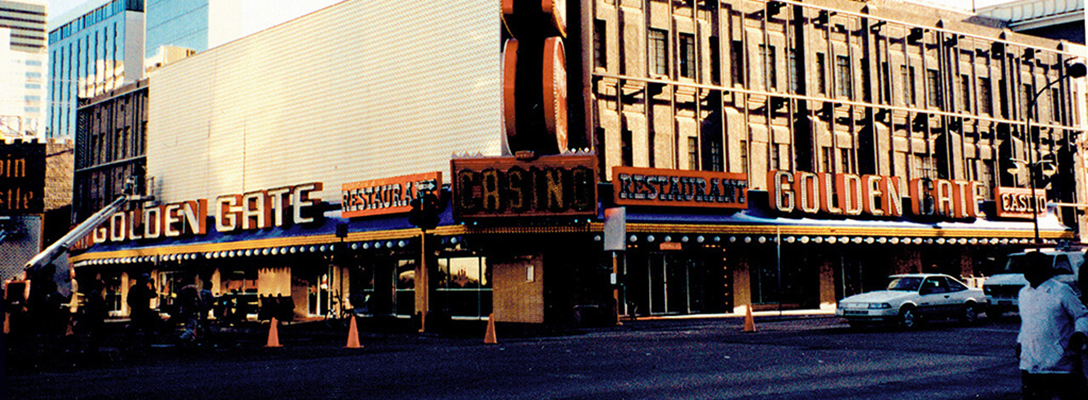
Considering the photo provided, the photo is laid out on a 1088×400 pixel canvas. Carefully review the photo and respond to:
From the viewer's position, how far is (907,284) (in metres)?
23.8

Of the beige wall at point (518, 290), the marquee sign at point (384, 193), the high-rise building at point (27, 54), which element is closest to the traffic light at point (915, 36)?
the beige wall at point (518, 290)

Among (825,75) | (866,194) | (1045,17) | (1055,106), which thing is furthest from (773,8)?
(1045,17)

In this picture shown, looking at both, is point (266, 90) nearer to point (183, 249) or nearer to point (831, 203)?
point (183, 249)

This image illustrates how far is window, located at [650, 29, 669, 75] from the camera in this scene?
34.7m

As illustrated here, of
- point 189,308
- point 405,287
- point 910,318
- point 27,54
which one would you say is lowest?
point 910,318

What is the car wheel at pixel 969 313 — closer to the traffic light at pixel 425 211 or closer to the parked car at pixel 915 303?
the parked car at pixel 915 303

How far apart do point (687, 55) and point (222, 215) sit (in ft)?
73.6

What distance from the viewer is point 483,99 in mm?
32625

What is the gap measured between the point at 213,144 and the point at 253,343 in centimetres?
2553

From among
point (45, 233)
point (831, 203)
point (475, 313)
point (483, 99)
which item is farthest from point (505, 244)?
point (45, 233)

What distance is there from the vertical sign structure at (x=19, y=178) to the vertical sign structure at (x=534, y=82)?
14.5 metres

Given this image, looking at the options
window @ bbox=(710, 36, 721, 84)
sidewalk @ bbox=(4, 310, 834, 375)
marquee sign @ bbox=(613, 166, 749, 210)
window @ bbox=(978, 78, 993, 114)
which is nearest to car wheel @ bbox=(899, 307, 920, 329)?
sidewalk @ bbox=(4, 310, 834, 375)

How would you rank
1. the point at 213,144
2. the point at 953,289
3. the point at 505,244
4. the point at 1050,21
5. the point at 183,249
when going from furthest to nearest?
the point at 1050,21, the point at 213,144, the point at 183,249, the point at 505,244, the point at 953,289

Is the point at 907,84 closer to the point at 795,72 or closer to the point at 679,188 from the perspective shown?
the point at 795,72
